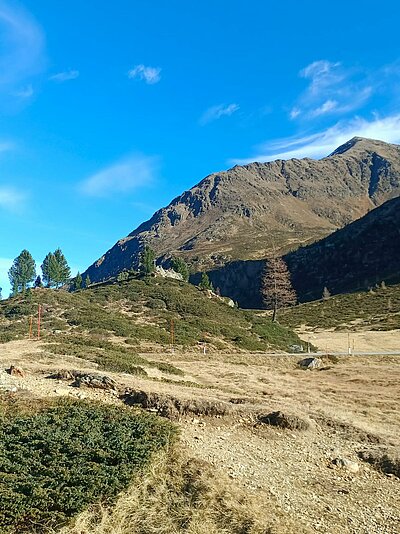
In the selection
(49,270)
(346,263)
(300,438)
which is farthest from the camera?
(346,263)

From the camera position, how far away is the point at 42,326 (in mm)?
38562

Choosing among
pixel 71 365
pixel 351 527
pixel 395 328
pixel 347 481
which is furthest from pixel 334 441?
pixel 395 328

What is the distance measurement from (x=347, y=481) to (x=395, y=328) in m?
49.8

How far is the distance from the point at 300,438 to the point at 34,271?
91737mm

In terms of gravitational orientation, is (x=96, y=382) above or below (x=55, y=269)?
below

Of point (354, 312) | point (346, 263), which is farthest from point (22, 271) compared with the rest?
point (346, 263)

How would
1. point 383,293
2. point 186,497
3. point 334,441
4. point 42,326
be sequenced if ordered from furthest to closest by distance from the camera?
1. point 383,293
2. point 42,326
3. point 334,441
4. point 186,497

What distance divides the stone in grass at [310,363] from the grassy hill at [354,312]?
29.4 metres

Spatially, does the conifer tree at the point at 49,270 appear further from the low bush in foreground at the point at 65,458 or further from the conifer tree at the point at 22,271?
Result: the low bush in foreground at the point at 65,458

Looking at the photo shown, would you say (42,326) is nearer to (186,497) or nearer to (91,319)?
(91,319)

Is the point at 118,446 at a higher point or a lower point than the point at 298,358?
higher

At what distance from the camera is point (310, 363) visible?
29641mm

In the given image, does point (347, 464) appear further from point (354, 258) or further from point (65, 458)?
point (354, 258)

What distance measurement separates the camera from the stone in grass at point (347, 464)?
10359 millimetres
